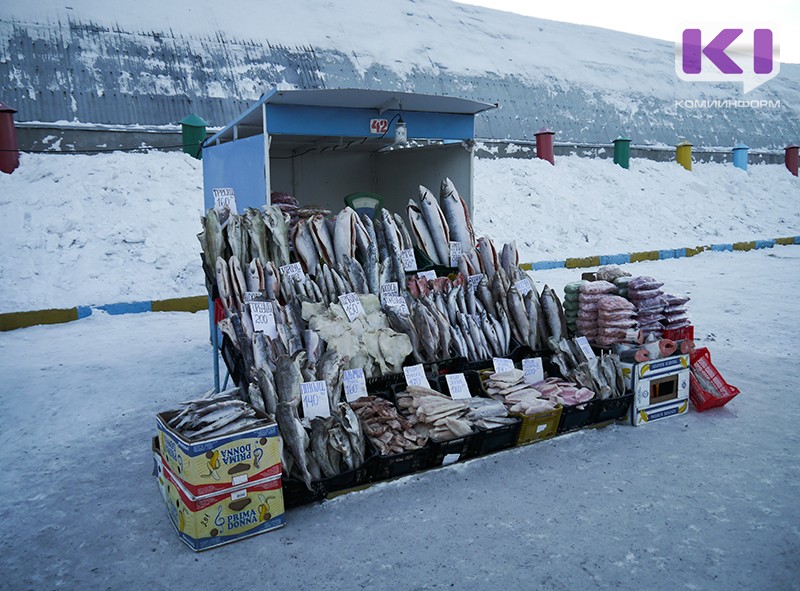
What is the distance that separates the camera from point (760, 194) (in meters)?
20.4

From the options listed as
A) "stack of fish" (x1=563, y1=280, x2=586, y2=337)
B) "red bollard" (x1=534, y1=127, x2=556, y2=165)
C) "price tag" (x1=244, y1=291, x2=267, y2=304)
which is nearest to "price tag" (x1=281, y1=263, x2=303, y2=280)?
"price tag" (x1=244, y1=291, x2=267, y2=304)

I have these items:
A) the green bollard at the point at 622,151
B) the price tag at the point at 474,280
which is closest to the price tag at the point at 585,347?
the price tag at the point at 474,280

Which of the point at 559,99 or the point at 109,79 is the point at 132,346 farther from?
the point at 559,99

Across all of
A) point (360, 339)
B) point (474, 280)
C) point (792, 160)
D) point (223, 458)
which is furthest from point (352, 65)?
point (792, 160)

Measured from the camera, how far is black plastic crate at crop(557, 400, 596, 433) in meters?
3.96

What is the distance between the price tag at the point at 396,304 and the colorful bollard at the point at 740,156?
21.4 metres

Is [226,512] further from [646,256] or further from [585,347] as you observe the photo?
[646,256]

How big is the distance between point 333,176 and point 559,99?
14182mm

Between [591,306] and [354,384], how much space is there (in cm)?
201

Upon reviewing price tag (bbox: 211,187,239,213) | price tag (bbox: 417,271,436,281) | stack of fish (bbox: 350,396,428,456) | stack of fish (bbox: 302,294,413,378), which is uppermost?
price tag (bbox: 211,187,239,213)

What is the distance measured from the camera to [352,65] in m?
15.6

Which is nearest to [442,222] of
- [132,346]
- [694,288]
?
[132,346]

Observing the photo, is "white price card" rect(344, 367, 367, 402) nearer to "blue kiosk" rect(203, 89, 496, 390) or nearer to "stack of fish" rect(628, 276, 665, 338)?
"blue kiosk" rect(203, 89, 496, 390)

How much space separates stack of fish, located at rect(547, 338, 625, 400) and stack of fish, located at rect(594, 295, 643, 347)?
213 mm
